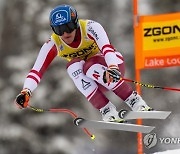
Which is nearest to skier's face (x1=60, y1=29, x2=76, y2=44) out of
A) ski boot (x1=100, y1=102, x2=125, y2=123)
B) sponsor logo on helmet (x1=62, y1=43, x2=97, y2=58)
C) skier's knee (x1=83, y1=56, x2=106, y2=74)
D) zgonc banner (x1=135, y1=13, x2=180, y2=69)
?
sponsor logo on helmet (x1=62, y1=43, x2=97, y2=58)

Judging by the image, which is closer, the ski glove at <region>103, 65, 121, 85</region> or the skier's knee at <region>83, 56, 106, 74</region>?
the ski glove at <region>103, 65, 121, 85</region>

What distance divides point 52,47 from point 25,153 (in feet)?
25.1

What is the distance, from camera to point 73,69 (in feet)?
20.1

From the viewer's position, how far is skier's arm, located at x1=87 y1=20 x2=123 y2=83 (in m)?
5.70

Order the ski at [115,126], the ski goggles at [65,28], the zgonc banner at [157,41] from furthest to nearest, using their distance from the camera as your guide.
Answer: the zgonc banner at [157,41], the ski at [115,126], the ski goggles at [65,28]

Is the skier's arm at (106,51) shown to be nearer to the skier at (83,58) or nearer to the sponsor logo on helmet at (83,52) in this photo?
the skier at (83,58)

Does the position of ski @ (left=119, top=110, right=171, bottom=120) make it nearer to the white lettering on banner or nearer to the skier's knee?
the skier's knee

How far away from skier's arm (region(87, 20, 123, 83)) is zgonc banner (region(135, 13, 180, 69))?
74.8 inches

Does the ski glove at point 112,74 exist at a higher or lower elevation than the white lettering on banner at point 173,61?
lower

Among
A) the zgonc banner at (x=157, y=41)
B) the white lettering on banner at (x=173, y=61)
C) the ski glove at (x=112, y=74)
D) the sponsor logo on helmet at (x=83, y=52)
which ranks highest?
the zgonc banner at (x=157, y=41)

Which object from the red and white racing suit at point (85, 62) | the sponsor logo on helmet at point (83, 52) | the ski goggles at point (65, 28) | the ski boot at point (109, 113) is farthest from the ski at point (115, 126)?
the ski goggles at point (65, 28)

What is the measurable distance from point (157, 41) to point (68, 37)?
2107mm

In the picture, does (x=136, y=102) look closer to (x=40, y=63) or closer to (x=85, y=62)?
(x=85, y=62)

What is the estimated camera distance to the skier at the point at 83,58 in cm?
595
